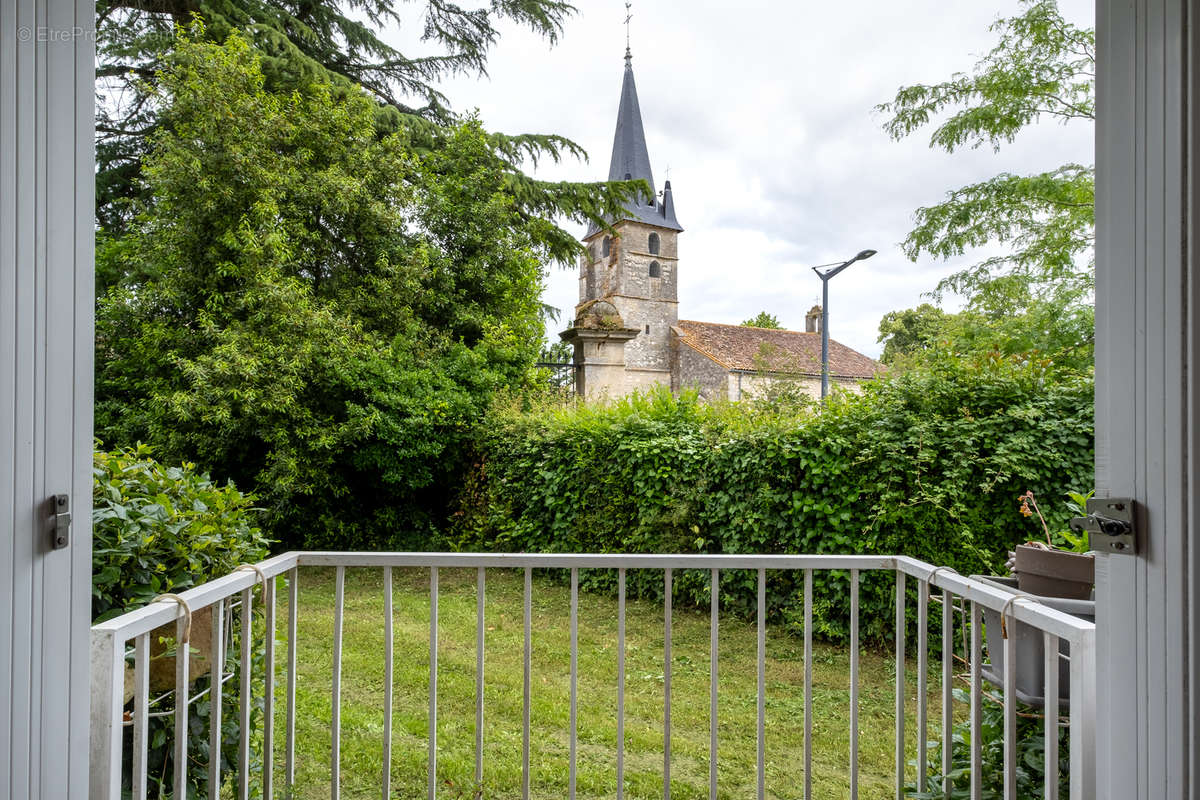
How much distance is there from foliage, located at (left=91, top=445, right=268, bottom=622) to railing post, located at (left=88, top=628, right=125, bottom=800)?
0.16m

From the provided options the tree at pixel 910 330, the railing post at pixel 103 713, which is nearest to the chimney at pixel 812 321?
the tree at pixel 910 330

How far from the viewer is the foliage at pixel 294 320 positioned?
5812mm

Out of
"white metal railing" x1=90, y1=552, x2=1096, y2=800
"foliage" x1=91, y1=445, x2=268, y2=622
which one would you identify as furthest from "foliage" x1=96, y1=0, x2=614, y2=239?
"white metal railing" x1=90, y1=552, x2=1096, y2=800

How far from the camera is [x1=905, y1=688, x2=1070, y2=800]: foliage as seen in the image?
4.69 feet

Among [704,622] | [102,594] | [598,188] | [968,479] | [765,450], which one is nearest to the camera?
[102,594]

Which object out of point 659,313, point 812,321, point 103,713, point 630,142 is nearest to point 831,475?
point 103,713

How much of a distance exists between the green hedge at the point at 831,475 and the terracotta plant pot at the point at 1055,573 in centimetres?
214

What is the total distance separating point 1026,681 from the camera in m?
1.34

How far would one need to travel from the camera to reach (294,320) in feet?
19.0
